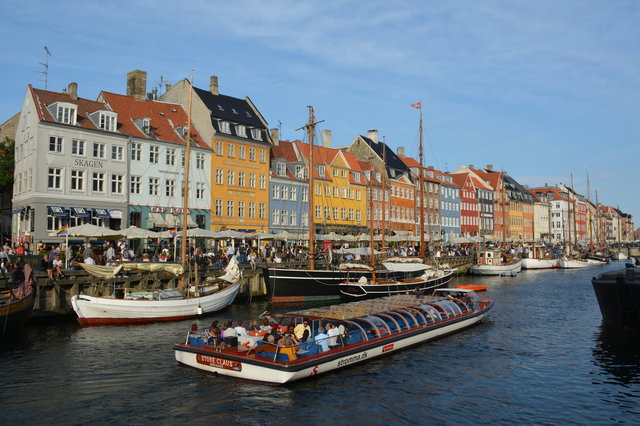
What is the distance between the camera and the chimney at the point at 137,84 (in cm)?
5597

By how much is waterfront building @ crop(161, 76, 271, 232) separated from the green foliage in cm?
1655

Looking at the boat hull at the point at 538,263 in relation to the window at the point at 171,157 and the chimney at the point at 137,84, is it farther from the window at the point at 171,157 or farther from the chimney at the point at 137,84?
the chimney at the point at 137,84

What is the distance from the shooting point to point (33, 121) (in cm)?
4531

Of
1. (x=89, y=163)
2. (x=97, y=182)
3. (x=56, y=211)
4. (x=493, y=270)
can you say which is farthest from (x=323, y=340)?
(x=493, y=270)

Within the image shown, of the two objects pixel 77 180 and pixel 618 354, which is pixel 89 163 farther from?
pixel 618 354

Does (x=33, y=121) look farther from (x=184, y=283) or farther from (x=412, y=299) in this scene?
(x=412, y=299)

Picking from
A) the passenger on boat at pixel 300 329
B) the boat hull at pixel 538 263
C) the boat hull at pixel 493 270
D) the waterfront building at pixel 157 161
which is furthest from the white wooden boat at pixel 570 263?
the passenger on boat at pixel 300 329

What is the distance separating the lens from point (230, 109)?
60.5 metres

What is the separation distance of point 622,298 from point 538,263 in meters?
55.7

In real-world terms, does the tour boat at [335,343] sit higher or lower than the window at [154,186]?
lower

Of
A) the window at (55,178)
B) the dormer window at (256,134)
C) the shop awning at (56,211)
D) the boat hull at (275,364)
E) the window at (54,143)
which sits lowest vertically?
the boat hull at (275,364)

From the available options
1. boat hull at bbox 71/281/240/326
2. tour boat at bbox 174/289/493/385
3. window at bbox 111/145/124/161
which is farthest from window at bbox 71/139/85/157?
tour boat at bbox 174/289/493/385

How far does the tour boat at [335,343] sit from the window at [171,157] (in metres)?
32.2

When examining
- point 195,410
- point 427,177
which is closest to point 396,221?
point 427,177
